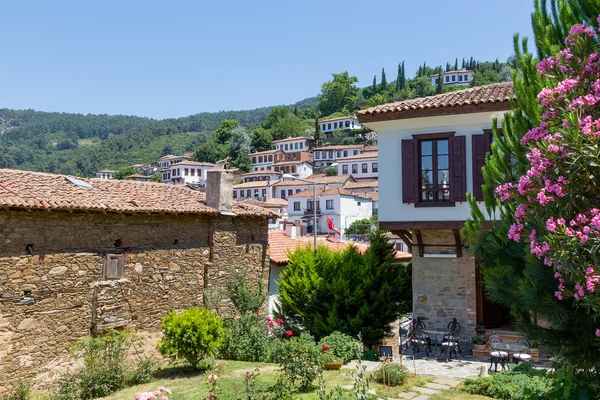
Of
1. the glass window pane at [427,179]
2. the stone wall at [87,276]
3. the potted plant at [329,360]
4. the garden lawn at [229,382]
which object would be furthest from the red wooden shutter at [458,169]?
the stone wall at [87,276]

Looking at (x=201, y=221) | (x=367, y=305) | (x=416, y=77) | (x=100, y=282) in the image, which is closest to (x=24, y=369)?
(x=100, y=282)

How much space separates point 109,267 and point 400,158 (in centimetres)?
771

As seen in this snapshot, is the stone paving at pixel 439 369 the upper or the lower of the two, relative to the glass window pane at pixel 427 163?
lower

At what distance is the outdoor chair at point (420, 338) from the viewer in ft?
41.4

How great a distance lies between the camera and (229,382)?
30.8 ft

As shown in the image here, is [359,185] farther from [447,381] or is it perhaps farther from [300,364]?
[300,364]

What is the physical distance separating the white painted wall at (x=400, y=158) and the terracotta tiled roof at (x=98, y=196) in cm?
407

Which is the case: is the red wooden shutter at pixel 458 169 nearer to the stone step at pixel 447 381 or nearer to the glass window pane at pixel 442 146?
the glass window pane at pixel 442 146

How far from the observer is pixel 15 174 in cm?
1176

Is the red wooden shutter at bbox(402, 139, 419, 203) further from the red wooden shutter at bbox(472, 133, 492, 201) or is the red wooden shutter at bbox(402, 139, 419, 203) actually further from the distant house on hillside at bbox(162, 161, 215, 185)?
the distant house on hillside at bbox(162, 161, 215, 185)

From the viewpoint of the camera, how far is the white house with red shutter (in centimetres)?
1266

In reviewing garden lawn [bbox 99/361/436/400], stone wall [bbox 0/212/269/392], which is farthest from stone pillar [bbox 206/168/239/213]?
garden lawn [bbox 99/361/436/400]

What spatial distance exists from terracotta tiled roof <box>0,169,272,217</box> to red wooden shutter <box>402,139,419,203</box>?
15.1 ft

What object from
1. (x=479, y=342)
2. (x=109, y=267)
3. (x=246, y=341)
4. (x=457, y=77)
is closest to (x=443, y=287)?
(x=479, y=342)
